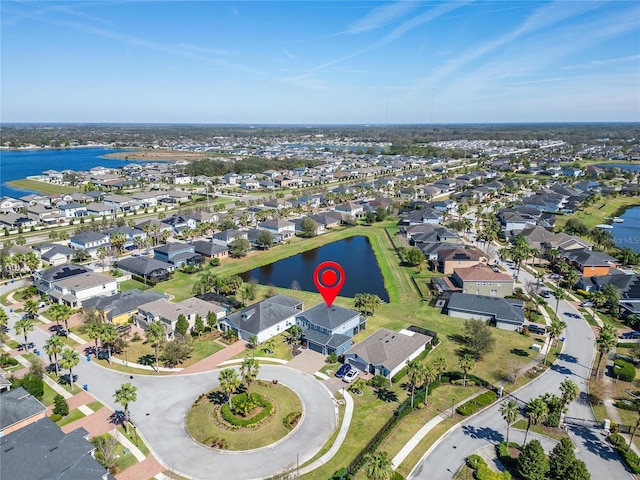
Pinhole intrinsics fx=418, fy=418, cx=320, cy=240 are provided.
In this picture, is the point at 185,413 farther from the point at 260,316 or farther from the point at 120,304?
the point at 120,304

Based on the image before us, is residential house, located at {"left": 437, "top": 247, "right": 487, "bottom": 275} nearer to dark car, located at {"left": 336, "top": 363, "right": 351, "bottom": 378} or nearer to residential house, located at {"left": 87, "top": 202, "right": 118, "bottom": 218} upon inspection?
dark car, located at {"left": 336, "top": 363, "right": 351, "bottom": 378}

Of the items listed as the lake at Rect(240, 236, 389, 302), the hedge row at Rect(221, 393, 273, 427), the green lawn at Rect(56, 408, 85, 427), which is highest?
the hedge row at Rect(221, 393, 273, 427)

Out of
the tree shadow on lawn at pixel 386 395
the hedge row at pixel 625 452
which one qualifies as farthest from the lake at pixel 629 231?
the tree shadow on lawn at pixel 386 395

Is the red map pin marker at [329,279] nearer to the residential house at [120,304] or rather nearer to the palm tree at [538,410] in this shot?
the residential house at [120,304]

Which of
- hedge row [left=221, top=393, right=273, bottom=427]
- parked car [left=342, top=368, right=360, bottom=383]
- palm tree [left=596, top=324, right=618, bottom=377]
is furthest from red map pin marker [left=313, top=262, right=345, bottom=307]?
palm tree [left=596, top=324, right=618, bottom=377]

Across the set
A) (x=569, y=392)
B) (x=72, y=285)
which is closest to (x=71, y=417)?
(x=72, y=285)

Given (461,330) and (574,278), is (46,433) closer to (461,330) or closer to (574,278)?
(461,330)

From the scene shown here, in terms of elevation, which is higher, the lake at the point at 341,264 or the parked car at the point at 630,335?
the parked car at the point at 630,335
